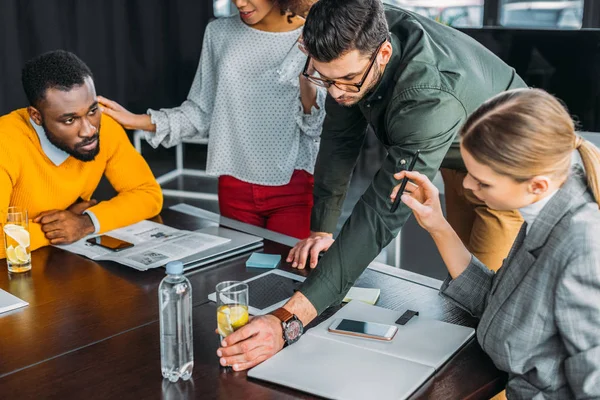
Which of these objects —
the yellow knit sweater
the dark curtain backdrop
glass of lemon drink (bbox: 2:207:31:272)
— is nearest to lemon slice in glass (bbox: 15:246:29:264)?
glass of lemon drink (bbox: 2:207:31:272)

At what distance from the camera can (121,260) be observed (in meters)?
1.92

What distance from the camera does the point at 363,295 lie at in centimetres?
170

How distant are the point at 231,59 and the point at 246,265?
0.79 metres

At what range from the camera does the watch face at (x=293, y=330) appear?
1440 mm

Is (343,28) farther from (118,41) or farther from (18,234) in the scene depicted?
(118,41)

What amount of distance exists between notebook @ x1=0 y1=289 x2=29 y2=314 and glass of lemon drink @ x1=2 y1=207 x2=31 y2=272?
6.6 inches

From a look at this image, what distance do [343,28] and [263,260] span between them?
0.66 m

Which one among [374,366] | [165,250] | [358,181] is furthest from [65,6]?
[374,366]

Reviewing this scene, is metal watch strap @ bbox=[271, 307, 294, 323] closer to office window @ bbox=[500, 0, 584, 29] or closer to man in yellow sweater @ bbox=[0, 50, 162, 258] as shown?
man in yellow sweater @ bbox=[0, 50, 162, 258]

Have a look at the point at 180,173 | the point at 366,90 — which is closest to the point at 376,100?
the point at 366,90

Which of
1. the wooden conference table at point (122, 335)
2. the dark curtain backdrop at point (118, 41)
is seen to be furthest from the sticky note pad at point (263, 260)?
the dark curtain backdrop at point (118, 41)

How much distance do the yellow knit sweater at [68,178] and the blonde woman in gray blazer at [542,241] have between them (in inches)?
48.9

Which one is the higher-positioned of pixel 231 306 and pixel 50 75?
pixel 50 75

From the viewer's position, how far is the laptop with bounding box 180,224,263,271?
74.9 inches
